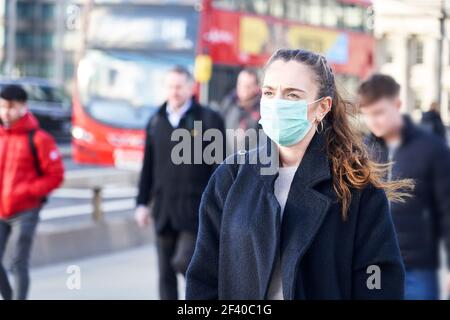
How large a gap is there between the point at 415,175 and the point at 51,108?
27.4 metres

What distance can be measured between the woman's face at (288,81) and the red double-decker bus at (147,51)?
16020 millimetres

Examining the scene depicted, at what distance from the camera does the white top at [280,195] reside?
346 cm

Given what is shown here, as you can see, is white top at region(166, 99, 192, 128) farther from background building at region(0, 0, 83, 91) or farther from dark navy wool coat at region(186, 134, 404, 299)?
background building at region(0, 0, 83, 91)

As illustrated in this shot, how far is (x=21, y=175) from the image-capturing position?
26.0 feet

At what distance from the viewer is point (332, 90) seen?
147 inches

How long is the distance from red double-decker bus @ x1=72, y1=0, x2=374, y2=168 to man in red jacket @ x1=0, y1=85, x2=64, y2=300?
1164 centimetres

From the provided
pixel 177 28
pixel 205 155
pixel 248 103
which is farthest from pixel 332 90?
pixel 177 28

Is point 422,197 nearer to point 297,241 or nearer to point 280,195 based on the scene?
point 280,195

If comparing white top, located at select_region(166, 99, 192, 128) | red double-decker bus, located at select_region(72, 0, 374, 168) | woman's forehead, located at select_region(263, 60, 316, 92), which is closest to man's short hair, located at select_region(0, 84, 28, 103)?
white top, located at select_region(166, 99, 192, 128)

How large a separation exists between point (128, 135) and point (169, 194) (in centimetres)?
1348

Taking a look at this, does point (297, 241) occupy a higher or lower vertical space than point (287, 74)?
lower

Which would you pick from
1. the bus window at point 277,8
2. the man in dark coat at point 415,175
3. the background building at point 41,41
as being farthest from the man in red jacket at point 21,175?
the background building at point 41,41

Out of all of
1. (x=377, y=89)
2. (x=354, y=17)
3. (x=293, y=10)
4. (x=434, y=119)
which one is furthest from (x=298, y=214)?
(x=354, y=17)
